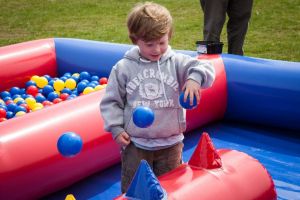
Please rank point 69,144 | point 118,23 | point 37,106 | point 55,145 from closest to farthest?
point 69,144 → point 55,145 → point 37,106 → point 118,23

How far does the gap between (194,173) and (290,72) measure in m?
1.48

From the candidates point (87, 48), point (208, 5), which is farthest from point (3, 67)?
point (208, 5)

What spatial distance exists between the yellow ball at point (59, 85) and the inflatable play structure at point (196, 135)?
1.10 ft

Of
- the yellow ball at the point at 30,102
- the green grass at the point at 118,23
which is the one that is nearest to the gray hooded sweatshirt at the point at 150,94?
the yellow ball at the point at 30,102

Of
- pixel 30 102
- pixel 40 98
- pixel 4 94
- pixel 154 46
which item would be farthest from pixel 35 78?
pixel 154 46

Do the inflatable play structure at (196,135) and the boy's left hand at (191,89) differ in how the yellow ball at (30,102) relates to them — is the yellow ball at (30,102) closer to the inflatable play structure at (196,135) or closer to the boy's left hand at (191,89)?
the inflatable play structure at (196,135)

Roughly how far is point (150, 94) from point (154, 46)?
181 mm

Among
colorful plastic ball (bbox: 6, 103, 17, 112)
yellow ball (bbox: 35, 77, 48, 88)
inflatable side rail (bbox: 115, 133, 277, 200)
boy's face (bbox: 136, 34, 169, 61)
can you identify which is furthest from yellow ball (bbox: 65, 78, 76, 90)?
boy's face (bbox: 136, 34, 169, 61)

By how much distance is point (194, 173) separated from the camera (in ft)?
6.45

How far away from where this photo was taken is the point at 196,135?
323 centimetres

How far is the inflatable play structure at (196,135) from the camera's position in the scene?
2.03 meters

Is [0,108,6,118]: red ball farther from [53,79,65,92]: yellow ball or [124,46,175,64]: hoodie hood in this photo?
[124,46,175,64]: hoodie hood

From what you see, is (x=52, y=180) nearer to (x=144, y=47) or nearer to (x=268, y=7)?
(x=144, y=47)

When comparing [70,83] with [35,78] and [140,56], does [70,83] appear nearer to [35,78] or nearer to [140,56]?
[35,78]
